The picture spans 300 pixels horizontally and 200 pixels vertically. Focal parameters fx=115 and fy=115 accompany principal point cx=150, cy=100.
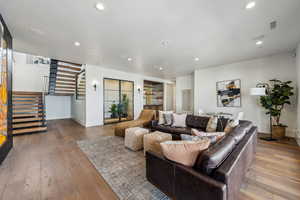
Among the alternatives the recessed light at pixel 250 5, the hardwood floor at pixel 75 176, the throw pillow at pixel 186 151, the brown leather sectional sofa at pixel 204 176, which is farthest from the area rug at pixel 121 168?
the recessed light at pixel 250 5

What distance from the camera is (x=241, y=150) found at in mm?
1408

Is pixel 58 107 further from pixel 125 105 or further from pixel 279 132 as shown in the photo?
pixel 279 132

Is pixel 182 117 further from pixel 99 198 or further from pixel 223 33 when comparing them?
pixel 99 198

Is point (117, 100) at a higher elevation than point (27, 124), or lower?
higher

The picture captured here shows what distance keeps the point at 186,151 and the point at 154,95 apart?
7.94 meters

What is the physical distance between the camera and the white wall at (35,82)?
5988 millimetres

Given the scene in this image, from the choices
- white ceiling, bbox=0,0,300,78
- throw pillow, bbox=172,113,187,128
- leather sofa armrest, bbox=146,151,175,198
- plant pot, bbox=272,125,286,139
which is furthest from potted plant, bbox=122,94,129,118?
plant pot, bbox=272,125,286,139

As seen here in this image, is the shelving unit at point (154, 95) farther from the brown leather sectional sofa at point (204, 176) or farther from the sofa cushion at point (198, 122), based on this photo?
the brown leather sectional sofa at point (204, 176)

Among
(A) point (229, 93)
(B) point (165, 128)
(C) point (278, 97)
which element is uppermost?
(A) point (229, 93)

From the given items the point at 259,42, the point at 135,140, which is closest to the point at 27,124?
the point at 135,140

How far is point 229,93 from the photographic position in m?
4.95

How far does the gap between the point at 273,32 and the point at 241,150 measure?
10.3 ft

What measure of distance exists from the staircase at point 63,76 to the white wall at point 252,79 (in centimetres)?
635

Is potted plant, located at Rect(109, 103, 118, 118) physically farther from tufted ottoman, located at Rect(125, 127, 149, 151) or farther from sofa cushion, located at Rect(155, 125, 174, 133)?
tufted ottoman, located at Rect(125, 127, 149, 151)
